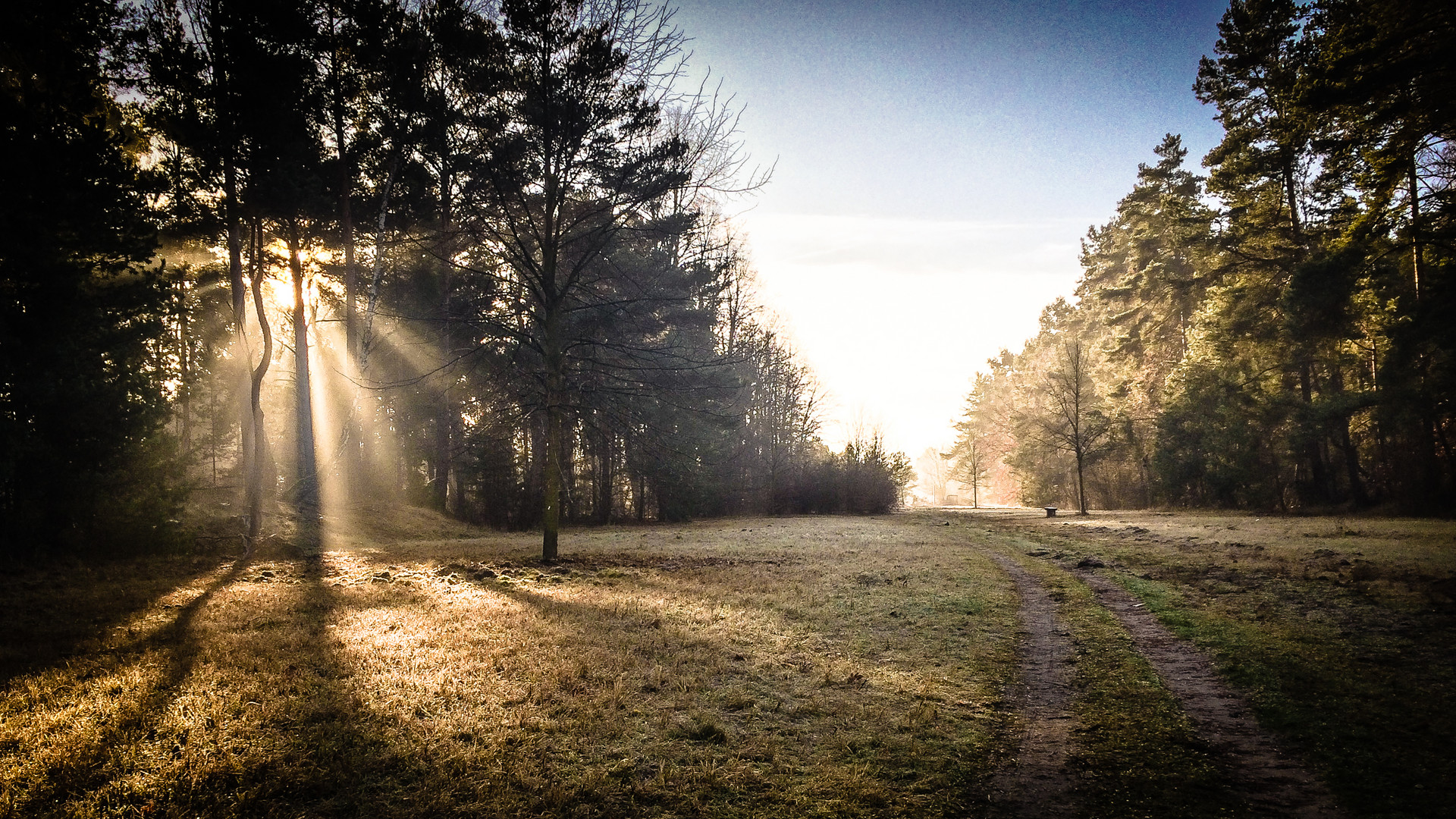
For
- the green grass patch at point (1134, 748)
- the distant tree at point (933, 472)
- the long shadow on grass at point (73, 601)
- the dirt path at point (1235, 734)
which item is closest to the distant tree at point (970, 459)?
the distant tree at point (933, 472)

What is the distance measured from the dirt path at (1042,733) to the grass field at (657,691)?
0.12 m

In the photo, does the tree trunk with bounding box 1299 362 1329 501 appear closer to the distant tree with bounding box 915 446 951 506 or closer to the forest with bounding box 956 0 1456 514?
the forest with bounding box 956 0 1456 514

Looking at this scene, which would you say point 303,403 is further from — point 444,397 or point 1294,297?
point 1294,297

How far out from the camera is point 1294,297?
21812 mm

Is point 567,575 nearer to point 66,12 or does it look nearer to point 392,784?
point 392,784

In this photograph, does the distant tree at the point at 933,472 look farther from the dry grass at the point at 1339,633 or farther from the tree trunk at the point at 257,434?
the tree trunk at the point at 257,434

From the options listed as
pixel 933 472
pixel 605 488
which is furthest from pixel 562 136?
pixel 933 472

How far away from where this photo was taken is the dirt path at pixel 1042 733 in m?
3.58

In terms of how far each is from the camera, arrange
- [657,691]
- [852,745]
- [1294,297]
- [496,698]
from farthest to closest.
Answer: [1294,297] → [657,691] → [496,698] → [852,745]

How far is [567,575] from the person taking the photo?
36.8 ft

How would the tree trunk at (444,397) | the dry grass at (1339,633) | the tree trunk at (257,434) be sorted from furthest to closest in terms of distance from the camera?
the tree trunk at (444,397) → the tree trunk at (257,434) → the dry grass at (1339,633)

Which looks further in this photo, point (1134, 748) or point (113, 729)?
point (1134, 748)

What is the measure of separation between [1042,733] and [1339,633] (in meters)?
5.09

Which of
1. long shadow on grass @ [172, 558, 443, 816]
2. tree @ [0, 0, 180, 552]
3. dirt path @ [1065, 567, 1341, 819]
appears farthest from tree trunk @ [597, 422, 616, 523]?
dirt path @ [1065, 567, 1341, 819]
